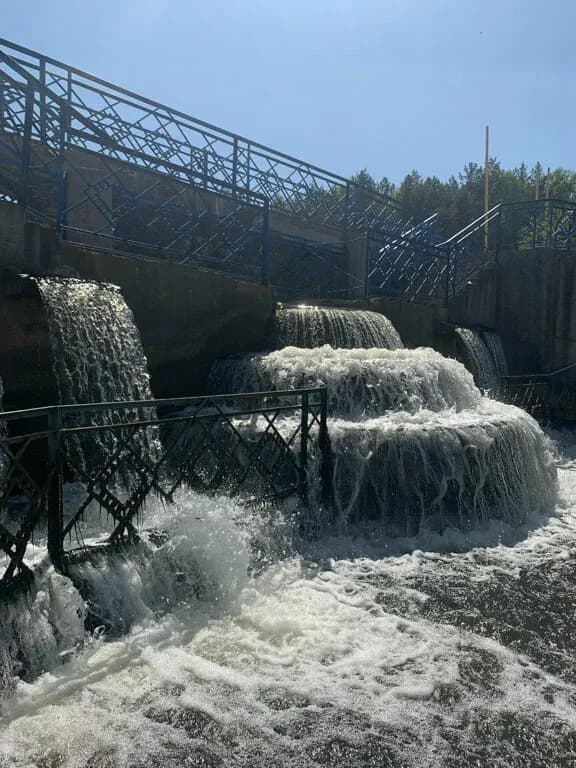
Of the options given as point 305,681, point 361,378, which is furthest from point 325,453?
point 305,681

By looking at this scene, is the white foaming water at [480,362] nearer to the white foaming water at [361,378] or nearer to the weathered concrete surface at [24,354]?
the white foaming water at [361,378]

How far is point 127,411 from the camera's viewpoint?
6.71 metres

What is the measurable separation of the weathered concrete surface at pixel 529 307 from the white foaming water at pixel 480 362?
1.58 m

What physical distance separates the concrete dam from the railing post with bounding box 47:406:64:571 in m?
0.02

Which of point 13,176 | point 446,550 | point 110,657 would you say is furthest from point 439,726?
point 13,176

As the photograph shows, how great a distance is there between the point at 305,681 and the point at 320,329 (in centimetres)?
712

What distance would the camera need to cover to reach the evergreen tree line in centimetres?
4172

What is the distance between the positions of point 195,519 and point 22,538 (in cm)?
150

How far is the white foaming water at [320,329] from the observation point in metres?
10.0

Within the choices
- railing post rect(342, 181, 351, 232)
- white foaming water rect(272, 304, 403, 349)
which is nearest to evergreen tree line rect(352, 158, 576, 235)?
railing post rect(342, 181, 351, 232)

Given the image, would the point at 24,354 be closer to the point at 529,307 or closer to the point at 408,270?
the point at 408,270

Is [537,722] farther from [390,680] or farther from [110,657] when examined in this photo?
[110,657]

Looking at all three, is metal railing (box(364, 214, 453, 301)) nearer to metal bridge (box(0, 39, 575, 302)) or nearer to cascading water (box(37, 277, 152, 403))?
metal bridge (box(0, 39, 575, 302))

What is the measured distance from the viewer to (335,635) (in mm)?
4078
